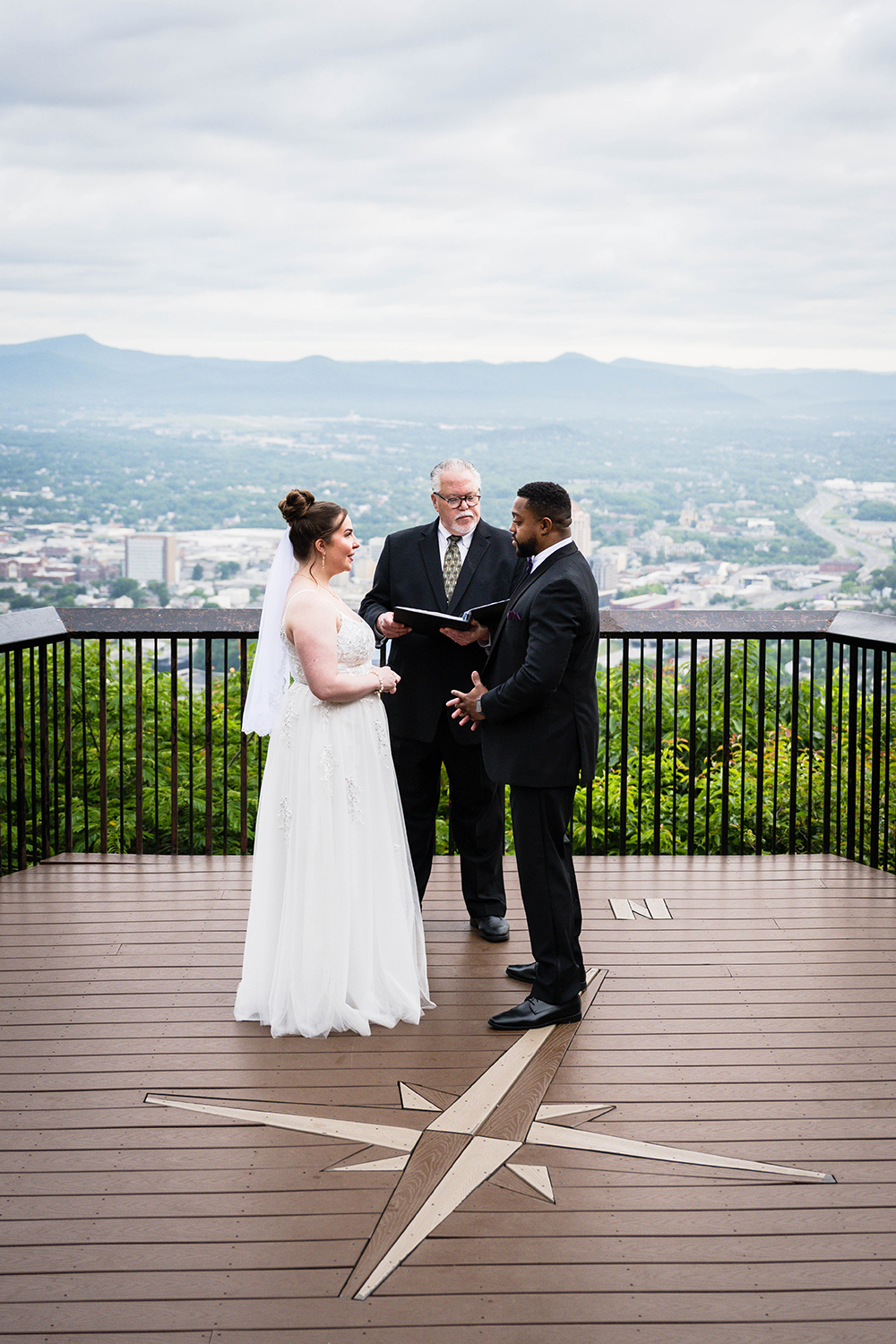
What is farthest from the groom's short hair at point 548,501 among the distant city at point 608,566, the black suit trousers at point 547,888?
the distant city at point 608,566

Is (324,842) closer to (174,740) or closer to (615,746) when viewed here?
(174,740)

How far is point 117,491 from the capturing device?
17281 mm

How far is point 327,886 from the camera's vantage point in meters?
3.16

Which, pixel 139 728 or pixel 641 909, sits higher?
pixel 139 728

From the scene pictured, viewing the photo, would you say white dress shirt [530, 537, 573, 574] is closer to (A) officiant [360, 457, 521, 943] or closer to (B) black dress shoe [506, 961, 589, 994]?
(A) officiant [360, 457, 521, 943]

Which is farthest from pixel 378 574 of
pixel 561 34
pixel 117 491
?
pixel 117 491

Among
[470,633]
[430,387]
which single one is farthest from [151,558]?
[430,387]

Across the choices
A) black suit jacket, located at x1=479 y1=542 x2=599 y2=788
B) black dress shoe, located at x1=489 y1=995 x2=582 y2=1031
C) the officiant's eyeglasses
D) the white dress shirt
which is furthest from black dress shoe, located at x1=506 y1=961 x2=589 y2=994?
the officiant's eyeglasses

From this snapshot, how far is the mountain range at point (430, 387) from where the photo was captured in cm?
2262

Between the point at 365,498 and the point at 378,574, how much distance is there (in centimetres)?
1147

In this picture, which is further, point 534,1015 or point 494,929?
point 494,929

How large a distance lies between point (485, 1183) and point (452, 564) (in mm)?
2254

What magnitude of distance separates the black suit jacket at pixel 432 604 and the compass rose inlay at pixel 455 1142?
1354mm

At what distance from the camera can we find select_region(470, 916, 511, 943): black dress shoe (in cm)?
389
